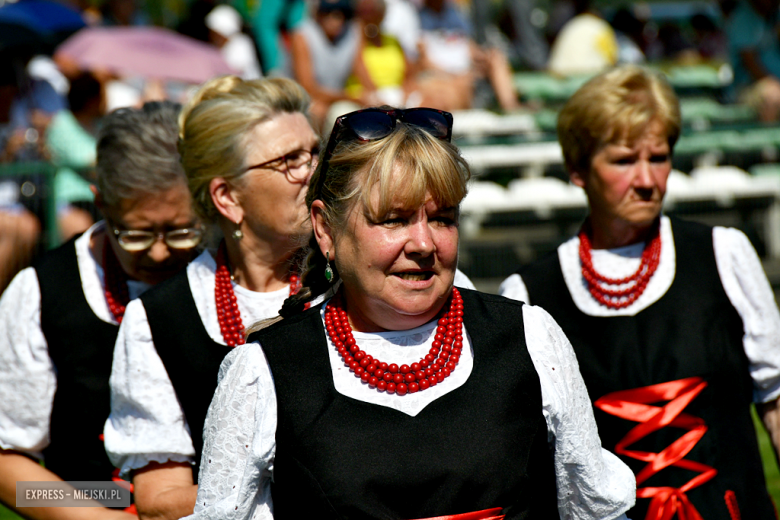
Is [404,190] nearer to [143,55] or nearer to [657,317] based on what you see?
[657,317]

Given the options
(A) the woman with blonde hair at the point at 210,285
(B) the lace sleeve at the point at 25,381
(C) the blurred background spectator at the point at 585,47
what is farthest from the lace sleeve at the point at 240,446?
(C) the blurred background spectator at the point at 585,47

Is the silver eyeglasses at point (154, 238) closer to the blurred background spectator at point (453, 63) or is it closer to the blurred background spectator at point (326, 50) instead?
the blurred background spectator at point (326, 50)

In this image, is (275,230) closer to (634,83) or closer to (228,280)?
(228,280)

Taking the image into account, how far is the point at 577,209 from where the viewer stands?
7355 mm

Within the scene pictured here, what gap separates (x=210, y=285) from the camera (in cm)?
287

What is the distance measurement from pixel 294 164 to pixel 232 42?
7101 mm

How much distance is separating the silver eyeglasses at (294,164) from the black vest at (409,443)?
2.55 ft

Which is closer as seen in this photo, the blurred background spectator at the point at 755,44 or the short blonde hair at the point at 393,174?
the short blonde hair at the point at 393,174

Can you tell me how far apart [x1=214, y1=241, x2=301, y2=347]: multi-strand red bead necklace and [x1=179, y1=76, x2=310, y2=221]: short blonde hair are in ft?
0.70

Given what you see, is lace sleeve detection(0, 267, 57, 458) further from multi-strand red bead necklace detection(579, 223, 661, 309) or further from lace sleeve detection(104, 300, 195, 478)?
multi-strand red bead necklace detection(579, 223, 661, 309)

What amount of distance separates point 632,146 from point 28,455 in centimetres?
233

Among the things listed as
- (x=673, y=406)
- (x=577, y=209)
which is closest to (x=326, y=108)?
(x=577, y=209)

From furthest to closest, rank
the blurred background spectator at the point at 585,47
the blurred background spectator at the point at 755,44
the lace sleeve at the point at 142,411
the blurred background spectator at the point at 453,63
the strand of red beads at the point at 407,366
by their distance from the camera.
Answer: the blurred background spectator at the point at 585,47, the blurred background spectator at the point at 755,44, the blurred background spectator at the point at 453,63, the lace sleeve at the point at 142,411, the strand of red beads at the point at 407,366

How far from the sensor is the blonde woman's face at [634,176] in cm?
312
